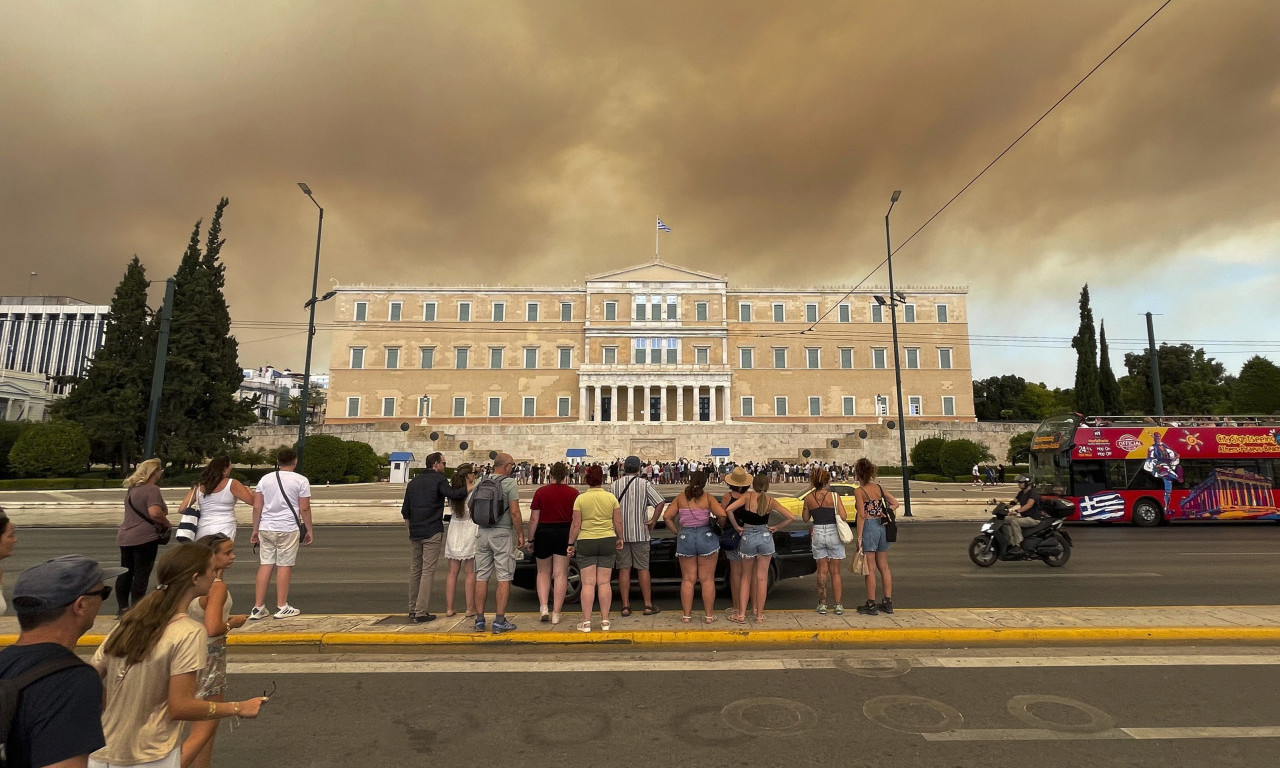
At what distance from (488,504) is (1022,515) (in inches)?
377

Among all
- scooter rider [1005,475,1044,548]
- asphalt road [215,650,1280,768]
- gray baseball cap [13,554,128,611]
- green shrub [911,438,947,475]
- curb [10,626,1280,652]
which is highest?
green shrub [911,438,947,475]

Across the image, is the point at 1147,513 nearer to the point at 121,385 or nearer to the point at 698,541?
the point at 698,541

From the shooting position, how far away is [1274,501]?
738 inches

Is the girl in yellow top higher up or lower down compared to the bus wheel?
higher up

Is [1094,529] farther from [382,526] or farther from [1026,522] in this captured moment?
[382,526]

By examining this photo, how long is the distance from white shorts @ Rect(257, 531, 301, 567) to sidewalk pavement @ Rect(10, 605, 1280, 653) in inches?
25.0

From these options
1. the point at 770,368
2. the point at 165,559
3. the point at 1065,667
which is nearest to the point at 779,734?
the point at 1065,667

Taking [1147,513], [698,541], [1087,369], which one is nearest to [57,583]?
[698,541]

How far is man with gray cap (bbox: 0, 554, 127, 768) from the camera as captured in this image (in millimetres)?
1815

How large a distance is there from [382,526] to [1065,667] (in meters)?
16.8

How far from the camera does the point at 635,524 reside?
277 inches

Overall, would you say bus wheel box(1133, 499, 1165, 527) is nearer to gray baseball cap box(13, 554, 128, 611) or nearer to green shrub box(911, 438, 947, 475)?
green shrub box(911, 438, 947, 475)

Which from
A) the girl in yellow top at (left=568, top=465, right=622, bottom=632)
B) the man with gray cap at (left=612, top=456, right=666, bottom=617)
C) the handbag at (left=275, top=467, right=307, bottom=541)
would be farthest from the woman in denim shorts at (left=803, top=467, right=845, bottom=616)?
the handbag at (left=275, top=467, right=307, bottom=541)

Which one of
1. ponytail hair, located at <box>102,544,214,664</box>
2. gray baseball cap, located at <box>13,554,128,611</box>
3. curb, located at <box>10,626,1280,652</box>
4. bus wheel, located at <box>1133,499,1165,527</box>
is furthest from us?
bus wheel, located at <box>1133,499,1165,527</box>
